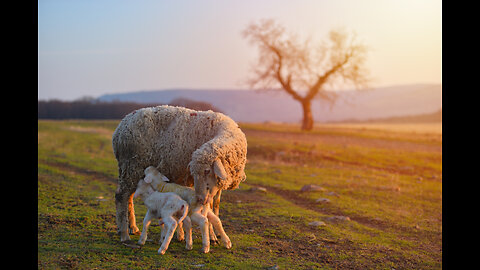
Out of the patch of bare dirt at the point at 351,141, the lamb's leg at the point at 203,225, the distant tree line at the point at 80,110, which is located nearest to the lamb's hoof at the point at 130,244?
the lamb's leg at the point at 203,225

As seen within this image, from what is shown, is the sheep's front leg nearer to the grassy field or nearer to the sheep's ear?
the grassy field

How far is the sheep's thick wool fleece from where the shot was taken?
29.4 feet

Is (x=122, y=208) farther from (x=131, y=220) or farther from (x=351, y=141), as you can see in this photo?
(x=351, y=141)

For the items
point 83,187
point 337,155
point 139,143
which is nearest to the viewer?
point 139,143

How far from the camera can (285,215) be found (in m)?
12.4

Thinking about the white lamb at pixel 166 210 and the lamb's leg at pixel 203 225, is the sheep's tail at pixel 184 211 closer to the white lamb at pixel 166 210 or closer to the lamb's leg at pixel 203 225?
the white lamb at pixel 166 210

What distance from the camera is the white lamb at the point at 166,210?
26.1 feet

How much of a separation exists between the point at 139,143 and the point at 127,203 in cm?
137

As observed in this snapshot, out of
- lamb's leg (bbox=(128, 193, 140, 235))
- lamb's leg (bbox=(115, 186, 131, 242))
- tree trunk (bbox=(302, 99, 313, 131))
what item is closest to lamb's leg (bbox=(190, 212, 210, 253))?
lamb's leg (bbox=(115, 186, 131, 242))

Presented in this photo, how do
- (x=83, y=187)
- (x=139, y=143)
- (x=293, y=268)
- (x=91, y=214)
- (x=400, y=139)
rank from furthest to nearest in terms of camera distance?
(x=400, y=139) < (x=83, y=187) < (x=91, y=214) < (x=139, y=143) < (x=293, y=268)

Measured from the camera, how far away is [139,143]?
355 inches

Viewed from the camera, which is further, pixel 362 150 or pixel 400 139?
pixel 400 139
